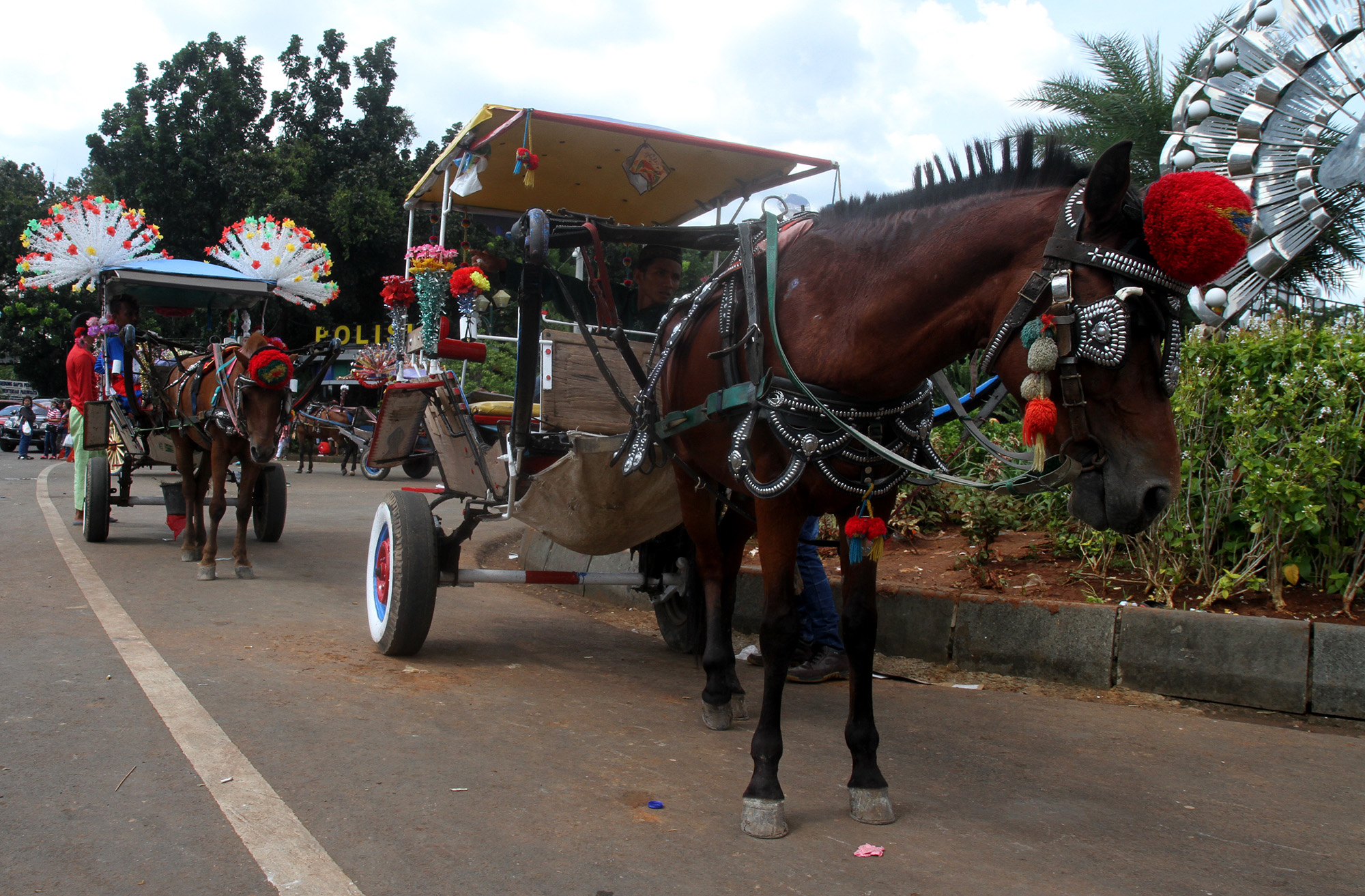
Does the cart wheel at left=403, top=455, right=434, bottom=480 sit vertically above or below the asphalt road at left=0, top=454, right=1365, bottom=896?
above

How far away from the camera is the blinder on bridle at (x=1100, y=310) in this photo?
225cm

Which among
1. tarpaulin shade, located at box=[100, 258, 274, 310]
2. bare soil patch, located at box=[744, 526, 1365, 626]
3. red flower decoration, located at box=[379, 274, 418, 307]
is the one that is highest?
tarpaulin shade, located at box=[100, 258, 274, 310]

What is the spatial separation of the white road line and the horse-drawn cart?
3.36 metres

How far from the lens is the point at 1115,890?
2.51 meters

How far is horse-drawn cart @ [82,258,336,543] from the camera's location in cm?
786

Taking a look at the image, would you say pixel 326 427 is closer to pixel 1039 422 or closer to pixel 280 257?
pixel 280 257

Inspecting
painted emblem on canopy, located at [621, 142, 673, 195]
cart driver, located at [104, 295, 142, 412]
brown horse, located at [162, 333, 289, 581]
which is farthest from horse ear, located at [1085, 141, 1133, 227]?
cart driver, located at [104, 295, 142, 412]

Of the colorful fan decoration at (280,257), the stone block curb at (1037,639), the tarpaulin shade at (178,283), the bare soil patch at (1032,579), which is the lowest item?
the stone block curb at (1037,639)

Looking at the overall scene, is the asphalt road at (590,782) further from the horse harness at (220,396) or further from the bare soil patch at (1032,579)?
the horse harness at (220,396)

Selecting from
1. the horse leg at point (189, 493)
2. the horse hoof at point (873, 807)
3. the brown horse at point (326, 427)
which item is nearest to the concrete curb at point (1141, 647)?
the horse hoof at point (873, 807)

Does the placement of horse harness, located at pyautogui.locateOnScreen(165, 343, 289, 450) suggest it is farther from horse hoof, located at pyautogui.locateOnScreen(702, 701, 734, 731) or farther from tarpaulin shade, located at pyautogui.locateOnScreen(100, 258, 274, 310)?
horse hoof, located at pyautogui.locateOnScreen(702, 701, 734, 731)

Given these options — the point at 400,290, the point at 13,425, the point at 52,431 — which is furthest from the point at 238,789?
the point at 13,425

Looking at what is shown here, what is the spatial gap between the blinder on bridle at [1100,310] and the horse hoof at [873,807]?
3.96 feet

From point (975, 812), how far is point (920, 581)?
98.1 inches
